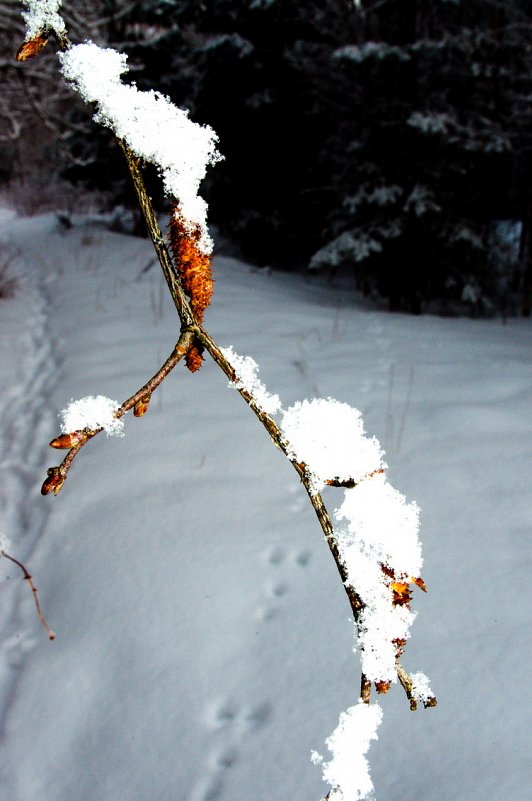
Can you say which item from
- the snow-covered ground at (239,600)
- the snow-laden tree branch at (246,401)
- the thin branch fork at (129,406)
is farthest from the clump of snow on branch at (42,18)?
the snow-covered ground at (239,600)

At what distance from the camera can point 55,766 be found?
1.52m

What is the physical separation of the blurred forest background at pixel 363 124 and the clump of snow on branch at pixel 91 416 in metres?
5.75

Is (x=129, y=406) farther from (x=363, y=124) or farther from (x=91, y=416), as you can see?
(x=363, y=124)

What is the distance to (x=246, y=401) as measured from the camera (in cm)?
30

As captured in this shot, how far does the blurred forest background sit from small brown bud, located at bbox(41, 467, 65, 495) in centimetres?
580

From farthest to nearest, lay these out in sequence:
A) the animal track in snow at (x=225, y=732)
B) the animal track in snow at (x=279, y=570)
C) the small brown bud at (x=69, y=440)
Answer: the animal track in snow at (x=279, y=570) < the animal track in snow at (x=225, y=732) < the small brown bud at (x=69, y=440)

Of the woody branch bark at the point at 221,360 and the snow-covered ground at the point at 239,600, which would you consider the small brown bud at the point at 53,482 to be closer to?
the woody branch bark at the point at 221,360

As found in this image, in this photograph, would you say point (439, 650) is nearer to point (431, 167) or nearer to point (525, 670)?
point (525, 670)

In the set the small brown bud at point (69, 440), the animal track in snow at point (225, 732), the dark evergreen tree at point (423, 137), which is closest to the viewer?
the small brown bud at point (69, 440)

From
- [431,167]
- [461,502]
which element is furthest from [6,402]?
[431,167]

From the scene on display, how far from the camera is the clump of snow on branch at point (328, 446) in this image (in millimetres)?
282

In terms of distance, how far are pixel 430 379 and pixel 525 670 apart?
2.08 meters

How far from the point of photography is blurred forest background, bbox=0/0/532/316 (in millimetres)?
5953

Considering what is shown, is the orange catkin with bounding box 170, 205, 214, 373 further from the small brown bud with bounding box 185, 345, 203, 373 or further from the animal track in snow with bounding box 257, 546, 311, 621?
the animal track in snow with bounding box 257, 546, 311, 621
